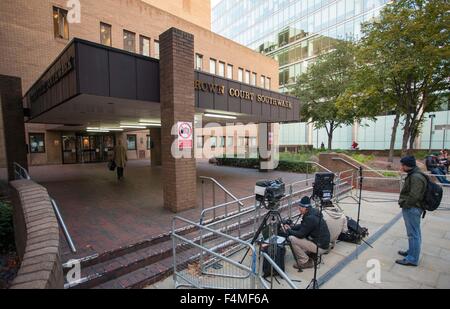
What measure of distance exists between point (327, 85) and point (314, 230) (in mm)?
17214

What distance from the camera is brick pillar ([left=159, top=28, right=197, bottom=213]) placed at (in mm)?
5449

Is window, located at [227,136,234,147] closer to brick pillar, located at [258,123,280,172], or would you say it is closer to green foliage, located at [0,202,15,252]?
brick pillar, located at [258,123,280,172]

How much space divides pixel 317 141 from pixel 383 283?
1177 inches

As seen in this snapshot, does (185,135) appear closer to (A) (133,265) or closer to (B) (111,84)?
(B) (111,84)

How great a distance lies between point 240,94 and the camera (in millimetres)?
7965

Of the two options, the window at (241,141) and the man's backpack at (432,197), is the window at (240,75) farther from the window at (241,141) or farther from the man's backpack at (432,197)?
the man's backpack at (432,197)

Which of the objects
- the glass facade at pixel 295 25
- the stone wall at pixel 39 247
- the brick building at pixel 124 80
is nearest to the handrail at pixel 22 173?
the brick building at pixel 124 80

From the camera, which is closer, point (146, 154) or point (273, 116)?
point (273, 116)

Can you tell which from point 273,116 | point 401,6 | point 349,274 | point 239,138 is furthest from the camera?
point 239,138

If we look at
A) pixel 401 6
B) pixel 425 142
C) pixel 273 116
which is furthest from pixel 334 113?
pixel 425 142

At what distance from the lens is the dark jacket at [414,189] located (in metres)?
3.88

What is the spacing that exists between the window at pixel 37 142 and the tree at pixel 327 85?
66.5 feet
